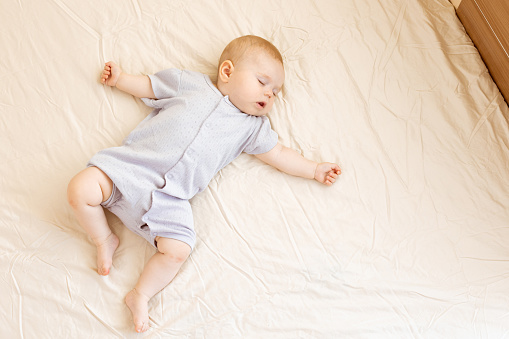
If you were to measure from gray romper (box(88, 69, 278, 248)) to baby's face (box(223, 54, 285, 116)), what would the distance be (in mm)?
30

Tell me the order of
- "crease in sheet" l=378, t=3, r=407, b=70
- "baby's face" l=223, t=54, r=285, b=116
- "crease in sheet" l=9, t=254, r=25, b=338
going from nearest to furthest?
"crease in sheet" l=9, t=254, r=25, b=338
"baby's face" l=223, t=54, r=285, b=116
"crease in sheet" l=378, t=3, r=407, b=70

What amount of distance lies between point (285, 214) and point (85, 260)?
532 mm

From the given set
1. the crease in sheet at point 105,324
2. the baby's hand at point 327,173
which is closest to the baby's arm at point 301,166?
the baby's hand at point 327,173

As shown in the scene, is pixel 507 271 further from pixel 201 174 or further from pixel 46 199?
pixel 46 199

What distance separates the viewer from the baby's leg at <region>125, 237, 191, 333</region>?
108cm

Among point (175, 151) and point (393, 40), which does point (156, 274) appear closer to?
point (175, 151)

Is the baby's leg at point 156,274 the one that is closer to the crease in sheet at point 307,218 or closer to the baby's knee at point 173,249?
the baby's knee at point 173,249

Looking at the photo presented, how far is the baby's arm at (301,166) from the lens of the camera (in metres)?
1.22

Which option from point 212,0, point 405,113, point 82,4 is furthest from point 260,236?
point 82,4

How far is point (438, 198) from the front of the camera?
3.95 feet

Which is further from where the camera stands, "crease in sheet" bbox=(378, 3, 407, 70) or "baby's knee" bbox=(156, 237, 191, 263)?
"crease in sheet" bbox=(378, 3, 407, 70)

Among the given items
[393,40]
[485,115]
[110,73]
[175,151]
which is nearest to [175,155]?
[175,151]

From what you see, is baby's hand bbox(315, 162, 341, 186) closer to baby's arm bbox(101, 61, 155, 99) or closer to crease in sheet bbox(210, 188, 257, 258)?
crease in sheet bbox(210, 188, 257, 258)

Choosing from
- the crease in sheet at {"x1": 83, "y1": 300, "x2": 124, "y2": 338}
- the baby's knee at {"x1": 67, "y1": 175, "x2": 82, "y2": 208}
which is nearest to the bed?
the crease in sheet at {"x1": 83, "y1": 300, "x2": 124, "y2": 338}
